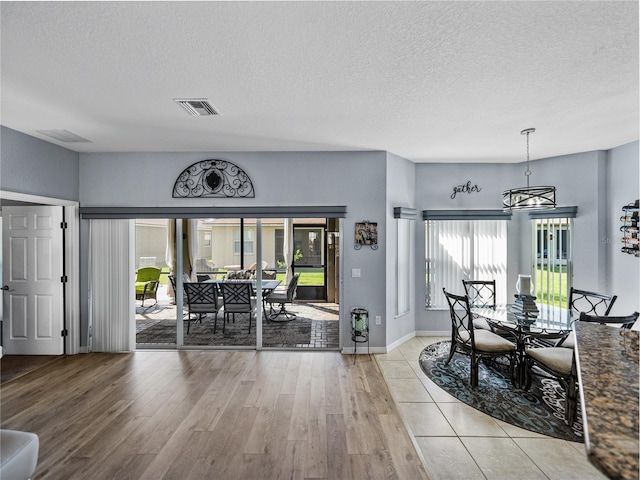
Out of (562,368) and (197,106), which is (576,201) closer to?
(562,368)

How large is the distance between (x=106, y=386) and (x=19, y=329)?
1972mm

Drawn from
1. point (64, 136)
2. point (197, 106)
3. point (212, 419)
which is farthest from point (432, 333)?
point (64, 136)

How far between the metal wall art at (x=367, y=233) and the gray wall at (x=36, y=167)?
3975 millimetres

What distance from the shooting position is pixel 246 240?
4602mm

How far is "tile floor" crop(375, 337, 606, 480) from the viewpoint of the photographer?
7.17 ft

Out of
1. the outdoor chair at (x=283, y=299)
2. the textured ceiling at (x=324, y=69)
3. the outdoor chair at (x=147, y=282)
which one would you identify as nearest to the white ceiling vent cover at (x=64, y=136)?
the textured ceiling at (x=324, y=69)

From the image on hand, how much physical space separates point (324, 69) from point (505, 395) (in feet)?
11.4

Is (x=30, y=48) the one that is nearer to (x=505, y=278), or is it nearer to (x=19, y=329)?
(x=19, y=329)

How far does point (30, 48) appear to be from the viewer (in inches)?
80.1

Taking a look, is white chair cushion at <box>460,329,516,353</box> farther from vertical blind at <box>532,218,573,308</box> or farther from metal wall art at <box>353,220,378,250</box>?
vertical blind at <box>532,218,573,308</box>

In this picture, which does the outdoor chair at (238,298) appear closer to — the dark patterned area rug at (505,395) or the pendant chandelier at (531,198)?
the dark patterned area rug at (505,395)

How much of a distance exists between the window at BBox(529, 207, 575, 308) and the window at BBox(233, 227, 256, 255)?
169 inches

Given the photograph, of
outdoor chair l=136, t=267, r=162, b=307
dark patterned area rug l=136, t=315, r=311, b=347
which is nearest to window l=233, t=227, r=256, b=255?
dark patterned area rug l=136, t=315, r=311, b=347

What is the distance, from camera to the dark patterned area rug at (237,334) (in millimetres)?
4640
